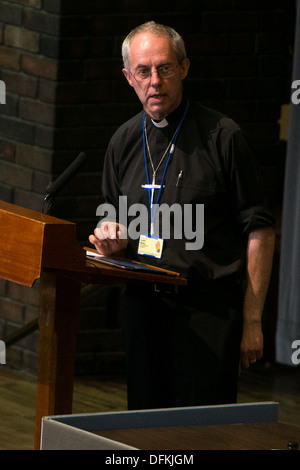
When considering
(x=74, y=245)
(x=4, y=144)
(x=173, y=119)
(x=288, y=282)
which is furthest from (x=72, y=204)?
(x=74, y=245)

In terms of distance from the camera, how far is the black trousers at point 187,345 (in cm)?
275

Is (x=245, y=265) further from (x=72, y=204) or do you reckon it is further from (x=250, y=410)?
(x=72, y=204)

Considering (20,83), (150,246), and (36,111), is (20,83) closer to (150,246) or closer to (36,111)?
(36,111)

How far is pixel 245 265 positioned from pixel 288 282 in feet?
6.86

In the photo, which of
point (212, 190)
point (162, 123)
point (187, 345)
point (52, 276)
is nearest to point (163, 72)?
point (162, 123)

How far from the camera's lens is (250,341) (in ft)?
9.07

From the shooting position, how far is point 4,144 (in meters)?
5.07

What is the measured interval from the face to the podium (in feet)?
1.47

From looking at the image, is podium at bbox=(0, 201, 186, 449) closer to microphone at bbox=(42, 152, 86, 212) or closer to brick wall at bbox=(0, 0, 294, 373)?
microphone at bbox=(42, 152, 86, 212)

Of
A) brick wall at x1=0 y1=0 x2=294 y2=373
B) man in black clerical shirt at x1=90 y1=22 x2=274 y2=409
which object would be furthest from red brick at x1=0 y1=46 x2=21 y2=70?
man in black clerical shirt at x1=90 y1=22 x2=274 y2=409

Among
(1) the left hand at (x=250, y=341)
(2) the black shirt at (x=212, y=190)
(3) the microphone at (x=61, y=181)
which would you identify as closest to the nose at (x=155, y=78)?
(2) the black shirt at (x=212, y=190)

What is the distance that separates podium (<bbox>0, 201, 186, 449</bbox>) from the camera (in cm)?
237

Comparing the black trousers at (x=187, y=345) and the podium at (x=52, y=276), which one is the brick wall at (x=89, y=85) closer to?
the black trousers at (x=187, y=345)

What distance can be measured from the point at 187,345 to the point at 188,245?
0.87 feet
